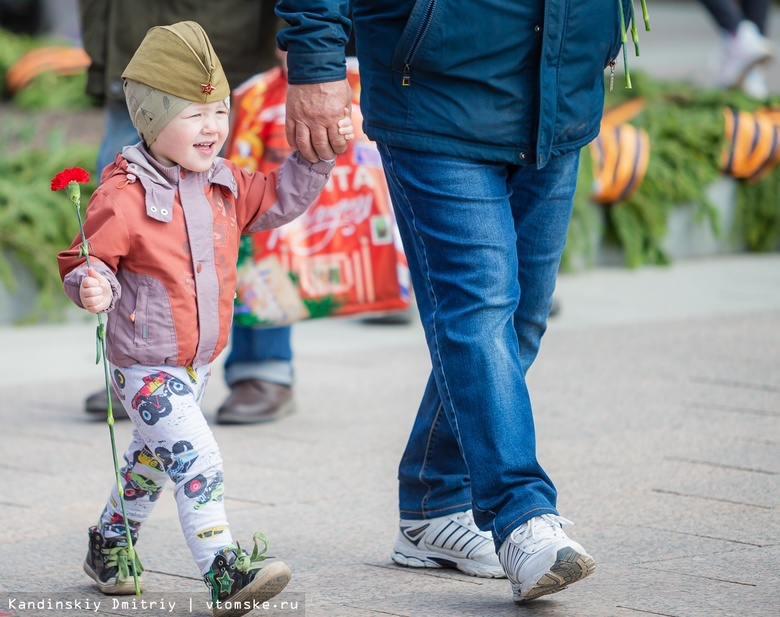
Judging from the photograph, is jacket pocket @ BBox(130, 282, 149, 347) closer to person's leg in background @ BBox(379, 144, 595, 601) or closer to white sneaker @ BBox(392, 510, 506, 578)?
person's leg in background @ BBox(379, 144, 595, 601)

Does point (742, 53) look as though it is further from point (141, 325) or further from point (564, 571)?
point (141, 325)

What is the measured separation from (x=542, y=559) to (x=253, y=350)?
1892 mm

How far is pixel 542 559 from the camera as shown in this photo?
246 cm

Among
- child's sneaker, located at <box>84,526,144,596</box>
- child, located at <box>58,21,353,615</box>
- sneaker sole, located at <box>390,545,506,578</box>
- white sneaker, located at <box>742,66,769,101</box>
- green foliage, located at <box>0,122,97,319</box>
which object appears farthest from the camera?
white sneaker, located at <box>742,66,769,101</box>

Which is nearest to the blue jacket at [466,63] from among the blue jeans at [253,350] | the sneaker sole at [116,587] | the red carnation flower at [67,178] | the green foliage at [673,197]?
the red carnation flower at [67,178]

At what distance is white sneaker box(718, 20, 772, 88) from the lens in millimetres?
8242

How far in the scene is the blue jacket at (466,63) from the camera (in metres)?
2.55

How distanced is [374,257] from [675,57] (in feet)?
36.3

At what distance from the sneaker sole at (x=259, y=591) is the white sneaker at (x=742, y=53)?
21.8ft

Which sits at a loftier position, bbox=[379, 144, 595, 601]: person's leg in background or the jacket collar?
the jacket collar

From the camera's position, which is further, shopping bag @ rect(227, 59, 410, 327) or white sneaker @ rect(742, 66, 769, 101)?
white sneaker @ rect(742, 66, 769, 101)

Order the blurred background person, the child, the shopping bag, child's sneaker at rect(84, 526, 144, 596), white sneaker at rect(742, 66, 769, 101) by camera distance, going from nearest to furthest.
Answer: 1. the child
2. child's sneaker at rect(84, 526, 144, 596)
3. the shopping bag
4. the blurred background person
5. white sneaker at rect(742, 66, 769, 101)

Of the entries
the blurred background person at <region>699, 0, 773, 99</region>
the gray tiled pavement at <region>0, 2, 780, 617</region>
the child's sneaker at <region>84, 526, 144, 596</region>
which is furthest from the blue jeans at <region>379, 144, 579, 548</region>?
the blurred background person at <region>699, 0, 773, 99</region>

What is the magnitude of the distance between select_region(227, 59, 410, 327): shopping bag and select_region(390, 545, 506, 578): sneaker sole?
1.32m
